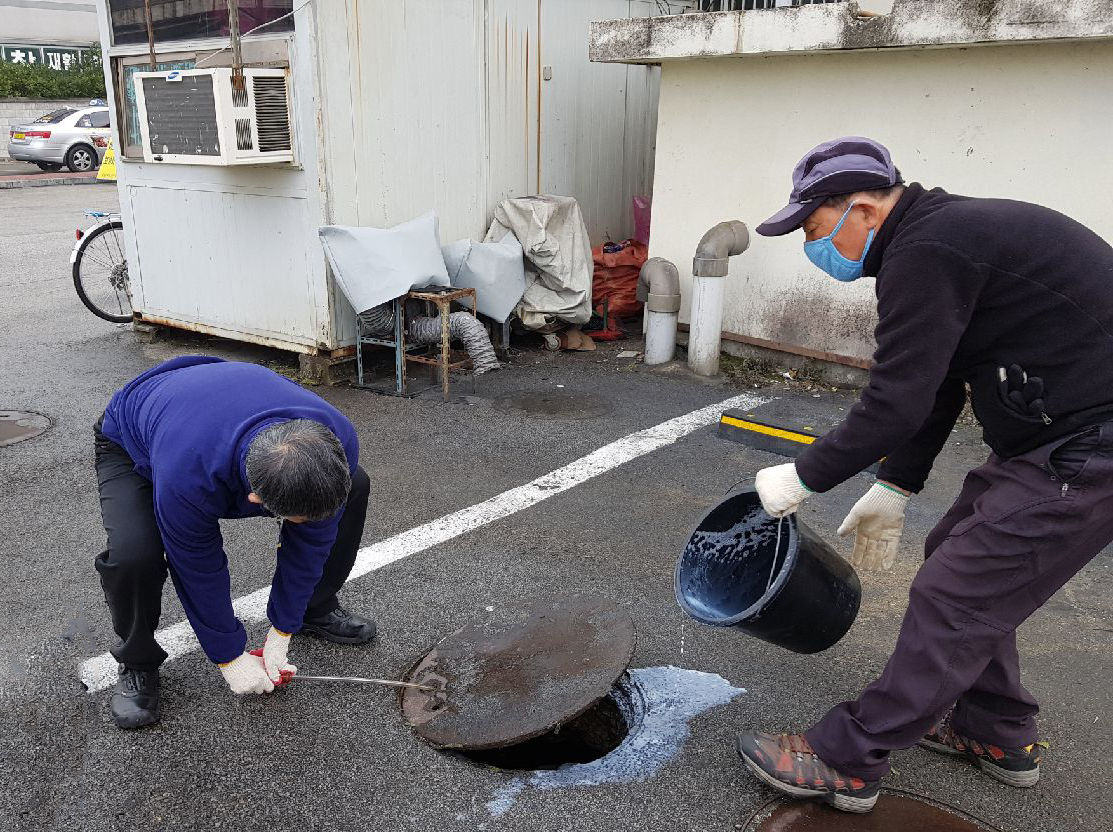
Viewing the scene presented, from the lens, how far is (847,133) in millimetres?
6082

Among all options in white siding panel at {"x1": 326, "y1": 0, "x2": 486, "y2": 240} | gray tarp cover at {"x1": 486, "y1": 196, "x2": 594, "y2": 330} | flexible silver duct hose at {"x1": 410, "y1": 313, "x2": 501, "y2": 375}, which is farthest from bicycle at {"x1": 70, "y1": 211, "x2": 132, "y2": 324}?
gray tarp cover at {"x1": 486, "y1": 196, "x2": 594, "y2": 330}

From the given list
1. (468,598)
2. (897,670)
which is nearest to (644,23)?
(468,598)

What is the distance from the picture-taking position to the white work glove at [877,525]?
9.11 feet

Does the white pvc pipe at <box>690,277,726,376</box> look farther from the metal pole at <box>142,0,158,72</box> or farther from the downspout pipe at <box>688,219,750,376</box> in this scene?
the metal pole at <box>142,0,158,72</box>

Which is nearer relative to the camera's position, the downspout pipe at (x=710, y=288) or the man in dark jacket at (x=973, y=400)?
the man in dark jacket at (x=973, y=400)

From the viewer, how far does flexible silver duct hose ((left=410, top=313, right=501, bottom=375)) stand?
6.21 m

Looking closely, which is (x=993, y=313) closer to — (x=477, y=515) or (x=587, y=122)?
(x=477, y=515)

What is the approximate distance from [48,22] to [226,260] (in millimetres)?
30947

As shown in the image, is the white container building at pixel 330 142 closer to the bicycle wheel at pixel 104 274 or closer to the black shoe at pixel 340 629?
the bicycle wheel at pixel 104 274

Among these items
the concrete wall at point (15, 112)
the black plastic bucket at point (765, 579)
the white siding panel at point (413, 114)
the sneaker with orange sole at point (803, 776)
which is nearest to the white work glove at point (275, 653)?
the black plastic bucket at point (765, 579)

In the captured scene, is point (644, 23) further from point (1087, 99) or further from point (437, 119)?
point (1087, 99)

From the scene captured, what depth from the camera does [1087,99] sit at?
5180 mm

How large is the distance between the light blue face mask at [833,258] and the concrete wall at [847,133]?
12.5ft

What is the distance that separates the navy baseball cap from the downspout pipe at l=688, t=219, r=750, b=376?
4084mm
